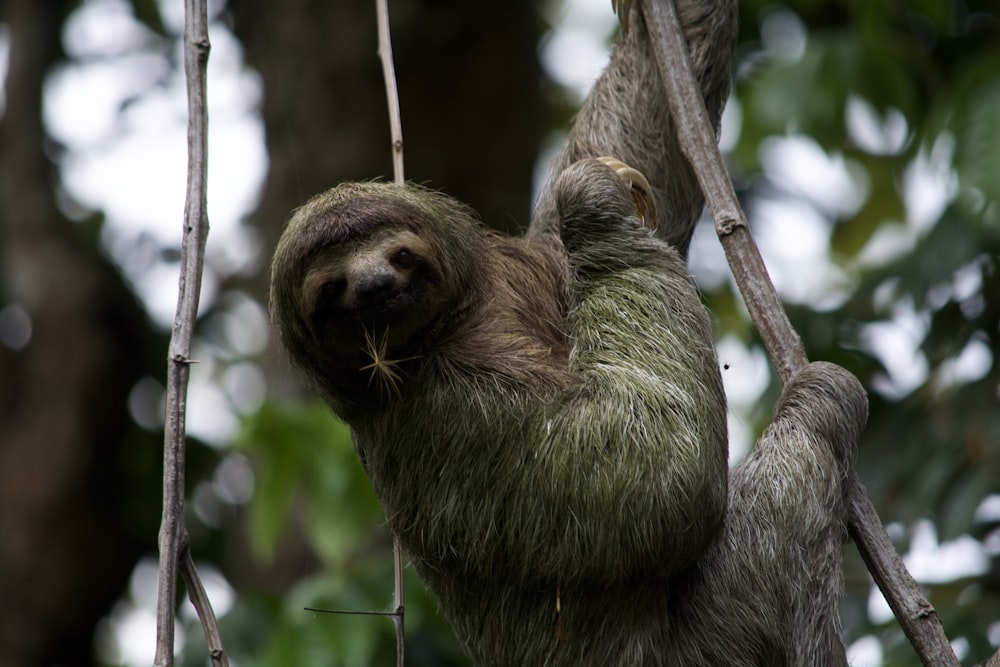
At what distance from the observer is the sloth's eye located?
6134mm

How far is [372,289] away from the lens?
591 cm

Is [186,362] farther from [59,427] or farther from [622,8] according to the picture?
[59,427]

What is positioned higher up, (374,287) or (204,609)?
(374,287)

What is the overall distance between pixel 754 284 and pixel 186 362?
293 centimetres

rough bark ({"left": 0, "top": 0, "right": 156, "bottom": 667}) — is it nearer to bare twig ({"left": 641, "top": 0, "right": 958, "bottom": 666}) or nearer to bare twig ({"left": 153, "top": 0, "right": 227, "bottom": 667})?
bare twig ({"left": 153, "top": 0, "right": 227, "bottom": 667})

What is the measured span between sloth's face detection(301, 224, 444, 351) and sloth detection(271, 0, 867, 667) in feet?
0.04

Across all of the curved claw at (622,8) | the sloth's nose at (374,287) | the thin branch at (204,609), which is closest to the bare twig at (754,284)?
the curved claw at (622,8)

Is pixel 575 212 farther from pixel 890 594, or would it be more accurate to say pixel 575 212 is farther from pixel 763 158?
pixel 763 158

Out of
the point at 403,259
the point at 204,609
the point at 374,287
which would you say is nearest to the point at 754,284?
the point at 403,259

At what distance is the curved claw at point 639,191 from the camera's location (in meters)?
6.95

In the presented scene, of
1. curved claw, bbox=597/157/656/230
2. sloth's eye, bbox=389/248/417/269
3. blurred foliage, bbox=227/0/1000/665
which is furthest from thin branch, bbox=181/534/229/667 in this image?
curved claw, bbox=597/157/656/230

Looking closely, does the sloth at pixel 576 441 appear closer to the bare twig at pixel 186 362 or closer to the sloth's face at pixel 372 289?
the sloth's face at pixel 372 289

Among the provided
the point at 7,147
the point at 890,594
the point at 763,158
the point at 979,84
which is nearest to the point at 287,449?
the point at 890,594

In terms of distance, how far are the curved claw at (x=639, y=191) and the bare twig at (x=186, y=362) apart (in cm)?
235
